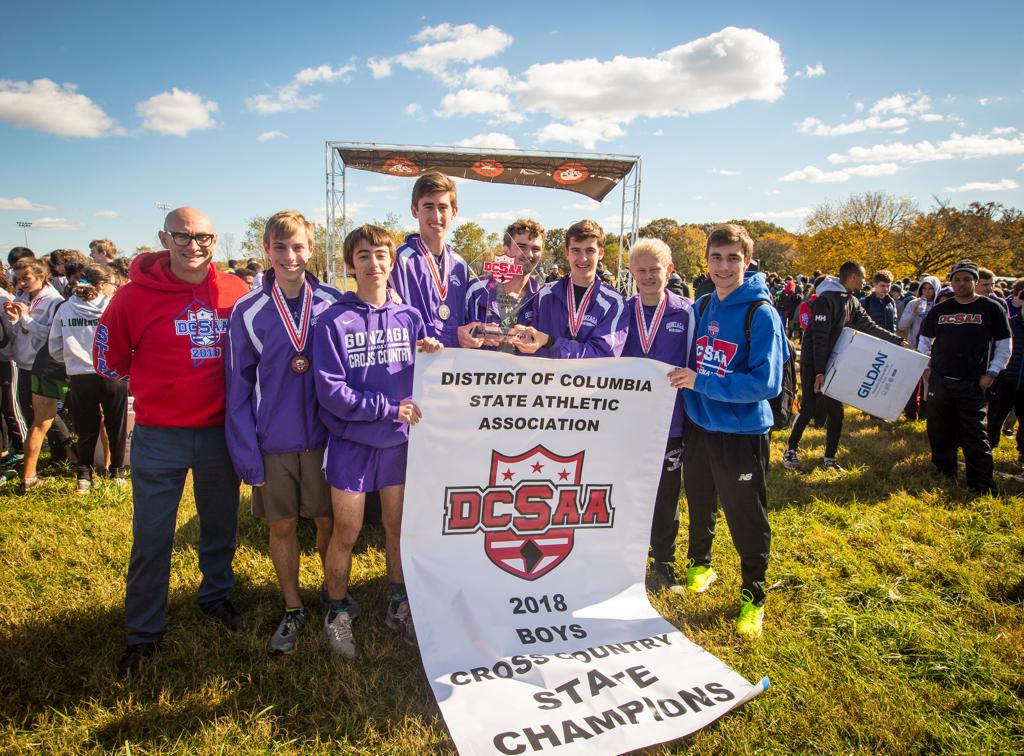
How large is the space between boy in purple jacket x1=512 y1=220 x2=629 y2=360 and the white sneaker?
2027 mm

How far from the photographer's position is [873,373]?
6.40m

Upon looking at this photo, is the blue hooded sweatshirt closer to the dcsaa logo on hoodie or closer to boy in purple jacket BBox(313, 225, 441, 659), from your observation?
boy in purple jacket BBox(313, 225, 441, 659)

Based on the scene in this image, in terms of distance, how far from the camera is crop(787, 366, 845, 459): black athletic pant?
6.58 meters

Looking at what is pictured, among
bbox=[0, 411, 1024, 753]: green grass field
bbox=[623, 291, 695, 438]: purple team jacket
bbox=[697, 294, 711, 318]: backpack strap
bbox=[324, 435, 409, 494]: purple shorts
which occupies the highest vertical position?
bbox=[697, 294, 711, 318]: backpack strap

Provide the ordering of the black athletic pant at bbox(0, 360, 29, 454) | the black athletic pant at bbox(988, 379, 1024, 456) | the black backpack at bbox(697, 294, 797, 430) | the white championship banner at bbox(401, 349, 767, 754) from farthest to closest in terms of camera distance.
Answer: the black athletic pant at bbox(988, 379, 1024, 456)
the black athletic pant at bbox(0, 360, 29, 454)
the black backpack at bbox(697, 294, 797, 430)
the white championship banner at bbox(401, 349, 767, 754)

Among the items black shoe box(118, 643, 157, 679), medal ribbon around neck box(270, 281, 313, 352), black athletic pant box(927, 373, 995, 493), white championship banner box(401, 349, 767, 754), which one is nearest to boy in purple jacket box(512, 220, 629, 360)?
white championship banner box(401, 349, 767, 754)

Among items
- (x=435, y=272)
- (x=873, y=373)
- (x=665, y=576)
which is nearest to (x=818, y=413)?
(x=873, y=373)

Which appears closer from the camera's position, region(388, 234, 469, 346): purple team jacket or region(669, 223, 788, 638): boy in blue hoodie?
region(669, 223, 788, 638): boy in blue hoodie

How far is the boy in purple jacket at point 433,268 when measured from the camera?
3670mm

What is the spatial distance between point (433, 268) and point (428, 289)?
15 cm

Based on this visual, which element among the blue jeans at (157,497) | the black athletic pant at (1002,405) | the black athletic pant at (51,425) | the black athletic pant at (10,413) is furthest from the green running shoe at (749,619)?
the black athletic pant at (10,413)

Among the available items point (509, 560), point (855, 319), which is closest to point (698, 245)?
point (855, 319)

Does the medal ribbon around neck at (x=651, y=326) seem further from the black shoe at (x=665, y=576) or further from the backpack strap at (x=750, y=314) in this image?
the black shoe at (x=665, y=576)

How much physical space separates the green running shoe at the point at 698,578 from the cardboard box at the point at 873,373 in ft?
12.1
